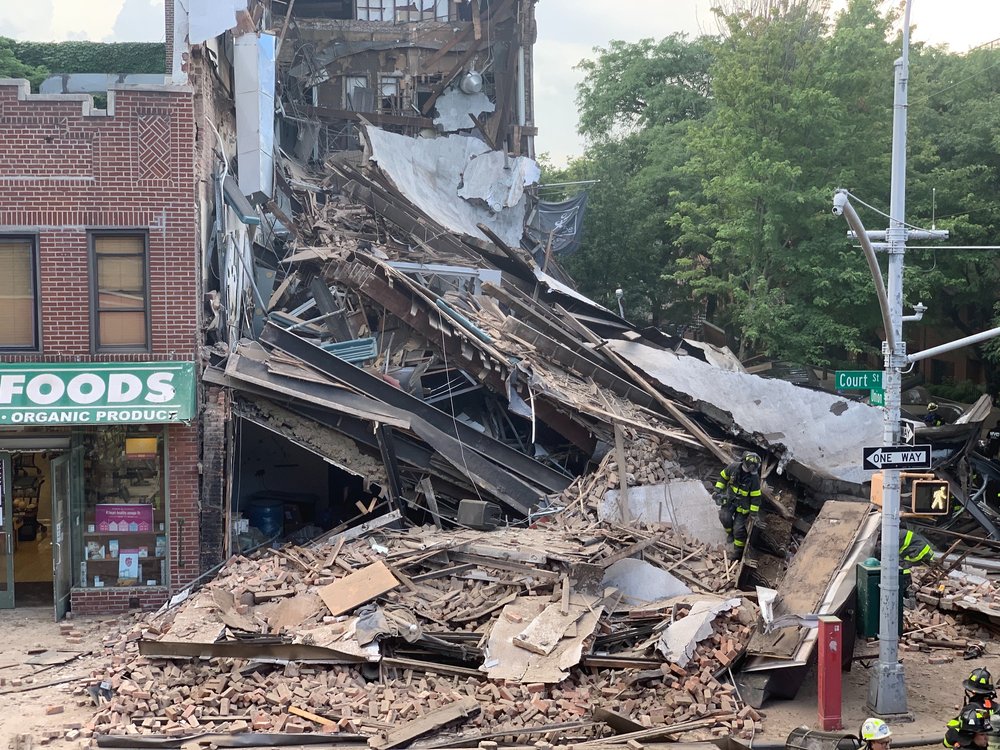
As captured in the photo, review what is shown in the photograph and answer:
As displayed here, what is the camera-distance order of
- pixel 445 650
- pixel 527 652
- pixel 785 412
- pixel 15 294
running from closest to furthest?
1. pixel 527 652
2. pixel 445 650
3. pixel 15 294
4. pixel 785 412

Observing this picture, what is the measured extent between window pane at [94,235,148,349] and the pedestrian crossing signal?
36.0 ft

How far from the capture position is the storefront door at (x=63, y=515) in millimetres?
14719

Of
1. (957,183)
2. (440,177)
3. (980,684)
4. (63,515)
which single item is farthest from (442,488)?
(957,183)

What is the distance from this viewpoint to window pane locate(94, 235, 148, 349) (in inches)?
599

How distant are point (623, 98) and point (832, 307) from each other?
846 inches

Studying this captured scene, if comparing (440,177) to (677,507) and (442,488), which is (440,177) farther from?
(677,507)

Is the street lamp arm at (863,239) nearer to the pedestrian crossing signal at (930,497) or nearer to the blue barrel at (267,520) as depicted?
the pedestrian crossing signal at (930,497)

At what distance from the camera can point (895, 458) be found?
11.3 m

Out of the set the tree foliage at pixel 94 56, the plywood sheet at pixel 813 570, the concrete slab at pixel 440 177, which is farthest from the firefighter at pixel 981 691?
the tree foliage at pixel 94 56

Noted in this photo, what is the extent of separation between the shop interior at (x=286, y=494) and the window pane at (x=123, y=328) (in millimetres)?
2078

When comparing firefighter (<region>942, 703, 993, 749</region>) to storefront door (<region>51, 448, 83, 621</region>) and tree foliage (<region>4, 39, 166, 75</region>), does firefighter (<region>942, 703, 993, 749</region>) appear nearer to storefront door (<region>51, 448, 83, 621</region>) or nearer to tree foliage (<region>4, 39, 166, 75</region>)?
storefront door (<region>51, 448, 83, 621</region>)

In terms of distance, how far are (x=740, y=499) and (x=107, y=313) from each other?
383 inches

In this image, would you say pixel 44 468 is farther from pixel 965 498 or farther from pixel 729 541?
pixel 965 498

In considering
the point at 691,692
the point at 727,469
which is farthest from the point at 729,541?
the point at 691,692
